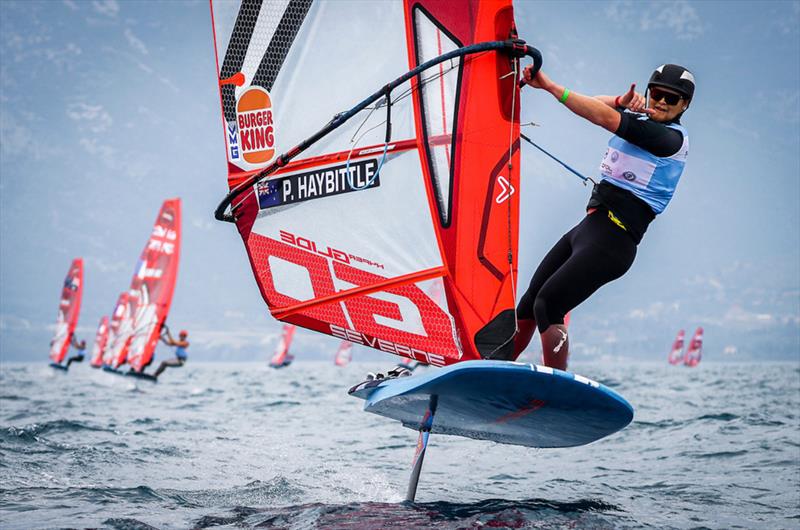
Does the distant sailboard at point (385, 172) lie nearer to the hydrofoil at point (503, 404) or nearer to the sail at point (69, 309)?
the hydrofoil at point (503, 404)

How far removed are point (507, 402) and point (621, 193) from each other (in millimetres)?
1359

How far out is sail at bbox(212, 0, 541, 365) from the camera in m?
5.07

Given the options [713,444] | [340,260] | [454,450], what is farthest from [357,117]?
[713,444]

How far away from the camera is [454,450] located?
8562 mm

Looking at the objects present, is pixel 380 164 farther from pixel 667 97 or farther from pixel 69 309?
pixel 69 309

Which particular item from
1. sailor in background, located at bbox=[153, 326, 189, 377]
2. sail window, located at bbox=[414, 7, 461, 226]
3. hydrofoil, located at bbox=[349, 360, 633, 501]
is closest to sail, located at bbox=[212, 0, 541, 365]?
sail window, located at bbox=[414, 7, 461, 226]

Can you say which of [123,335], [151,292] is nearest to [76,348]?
[123,335]

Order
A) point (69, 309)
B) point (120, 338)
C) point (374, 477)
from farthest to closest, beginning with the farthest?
1. point (69, 309)
2. point (120, 338)
3. point (374, 477)

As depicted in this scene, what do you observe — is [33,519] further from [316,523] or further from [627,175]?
[627,175]

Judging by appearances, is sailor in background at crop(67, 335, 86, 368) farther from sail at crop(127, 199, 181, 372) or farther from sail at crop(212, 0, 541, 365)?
sail at crop(212, 0, 541, 365)

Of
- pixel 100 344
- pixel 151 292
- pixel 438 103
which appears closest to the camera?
pixel 438 103

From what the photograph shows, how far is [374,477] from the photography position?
6.58 meters

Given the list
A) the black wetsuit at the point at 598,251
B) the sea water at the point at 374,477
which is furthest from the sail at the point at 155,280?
the black wetsuit at the point at 598,251

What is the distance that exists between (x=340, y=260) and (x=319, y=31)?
1586 mm
